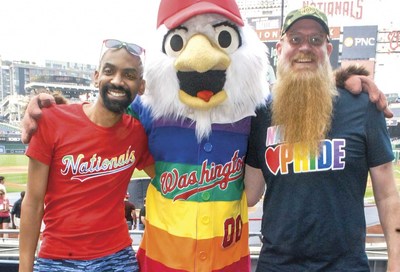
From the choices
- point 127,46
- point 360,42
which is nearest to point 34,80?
point 360,42

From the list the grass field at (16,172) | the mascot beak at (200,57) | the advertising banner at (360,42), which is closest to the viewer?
the mascot beak at (200,57)

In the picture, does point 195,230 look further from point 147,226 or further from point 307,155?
point 307,155

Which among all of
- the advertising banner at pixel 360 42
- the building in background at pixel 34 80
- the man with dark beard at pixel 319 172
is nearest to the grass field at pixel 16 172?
the building in background at pixel 34 80

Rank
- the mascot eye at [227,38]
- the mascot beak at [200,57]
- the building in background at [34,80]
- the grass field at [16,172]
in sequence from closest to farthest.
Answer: the mascot beak at [200,57]
the mascot eye at [227,38]
the grass field at [16,172]
the building in background at [34,80]

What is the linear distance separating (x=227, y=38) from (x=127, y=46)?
0.45 meters

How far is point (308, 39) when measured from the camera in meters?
1.76

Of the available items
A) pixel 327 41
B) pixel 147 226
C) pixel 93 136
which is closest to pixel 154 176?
pixel 147 226

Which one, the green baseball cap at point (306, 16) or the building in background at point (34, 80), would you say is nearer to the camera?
the green baseball cap at point (306, 16)

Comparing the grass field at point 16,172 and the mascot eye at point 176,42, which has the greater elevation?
the mascot eye at point 176,42

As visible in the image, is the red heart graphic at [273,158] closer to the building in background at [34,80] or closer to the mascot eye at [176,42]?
the mascot eye at [176,42]

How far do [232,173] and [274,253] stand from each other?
40 cm

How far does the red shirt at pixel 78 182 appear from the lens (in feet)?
5.60

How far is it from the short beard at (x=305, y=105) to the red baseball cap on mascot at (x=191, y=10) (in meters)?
0.34

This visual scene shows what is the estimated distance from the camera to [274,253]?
5.59ft
